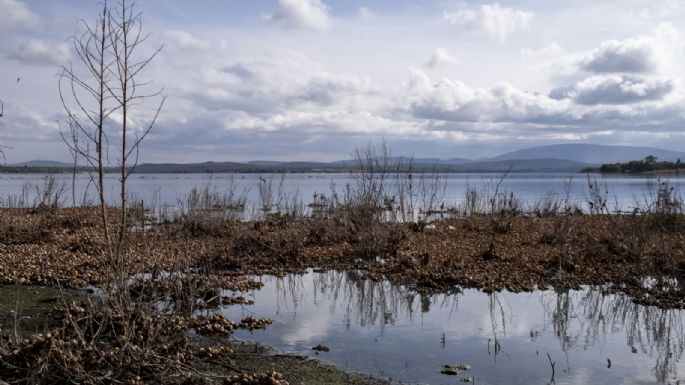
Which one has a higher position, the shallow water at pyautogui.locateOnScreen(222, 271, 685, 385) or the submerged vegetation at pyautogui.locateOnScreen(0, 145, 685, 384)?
the submerged vegetation at pyautogui.locateOnScreen(0, 145, 685, 384)

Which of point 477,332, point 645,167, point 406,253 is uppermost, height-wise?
point 645,167

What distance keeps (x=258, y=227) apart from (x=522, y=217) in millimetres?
12010

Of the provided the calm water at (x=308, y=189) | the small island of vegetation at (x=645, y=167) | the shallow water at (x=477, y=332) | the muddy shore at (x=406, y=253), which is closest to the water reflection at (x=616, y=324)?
the shallow water at (x=477, y=332)

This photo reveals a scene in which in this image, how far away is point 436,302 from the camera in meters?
11.4

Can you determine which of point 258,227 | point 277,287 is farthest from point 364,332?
point 258,227

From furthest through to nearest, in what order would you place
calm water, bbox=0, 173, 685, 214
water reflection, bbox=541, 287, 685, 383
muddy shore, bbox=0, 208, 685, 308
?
calm water, bbox=0, 173, 685, 214 → muddy shore, bbox=0, 208, 685, 308 → water reflection, bbox=541, 287, 685, 383

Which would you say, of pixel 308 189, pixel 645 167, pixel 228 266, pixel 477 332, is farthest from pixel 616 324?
pixel 645 167

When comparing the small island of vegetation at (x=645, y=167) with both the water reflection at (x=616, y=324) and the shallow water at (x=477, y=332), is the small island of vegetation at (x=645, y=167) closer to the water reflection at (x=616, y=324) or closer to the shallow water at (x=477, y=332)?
the water reflection at (x=616, y=324)

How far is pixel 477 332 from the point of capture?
928 centimetres

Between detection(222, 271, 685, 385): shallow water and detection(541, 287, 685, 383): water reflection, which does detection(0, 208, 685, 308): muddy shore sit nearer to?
detection(541, 287, 685, 383): water reflection

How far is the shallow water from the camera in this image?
749 cm

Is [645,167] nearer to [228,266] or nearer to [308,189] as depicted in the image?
[308,189]

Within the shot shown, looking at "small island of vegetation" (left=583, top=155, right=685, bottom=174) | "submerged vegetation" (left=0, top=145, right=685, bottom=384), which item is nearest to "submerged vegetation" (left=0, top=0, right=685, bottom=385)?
"submerged vegetation" (left=0, top=145, right=685, bottom=384)

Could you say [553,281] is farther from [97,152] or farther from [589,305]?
[97,152]
